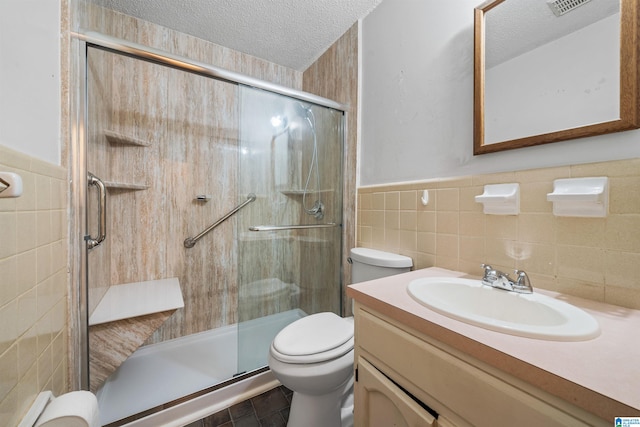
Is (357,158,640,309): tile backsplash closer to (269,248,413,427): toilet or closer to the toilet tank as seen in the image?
the toilet tank

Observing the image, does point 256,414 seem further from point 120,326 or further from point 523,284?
point 523,284

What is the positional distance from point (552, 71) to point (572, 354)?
866 mm

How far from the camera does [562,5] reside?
2.46ft

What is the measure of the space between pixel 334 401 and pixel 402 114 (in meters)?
1.47

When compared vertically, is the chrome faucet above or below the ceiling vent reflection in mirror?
below

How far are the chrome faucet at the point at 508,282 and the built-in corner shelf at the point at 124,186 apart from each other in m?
1.88

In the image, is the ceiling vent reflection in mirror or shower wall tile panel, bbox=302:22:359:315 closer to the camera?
the ceiling vent reflection in mirror

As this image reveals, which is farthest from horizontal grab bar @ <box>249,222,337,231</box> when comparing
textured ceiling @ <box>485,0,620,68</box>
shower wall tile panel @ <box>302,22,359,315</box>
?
textured ceiling @ <box>485,0,620,68</box>

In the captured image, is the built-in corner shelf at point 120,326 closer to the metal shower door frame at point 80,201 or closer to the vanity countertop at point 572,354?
the metal shower door frame at point 80,201

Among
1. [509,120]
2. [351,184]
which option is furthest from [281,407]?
[509,120]

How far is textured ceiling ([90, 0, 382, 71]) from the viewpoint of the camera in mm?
1429

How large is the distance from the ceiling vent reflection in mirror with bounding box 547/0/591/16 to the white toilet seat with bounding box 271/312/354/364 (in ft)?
4.64

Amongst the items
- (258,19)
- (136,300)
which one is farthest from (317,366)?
(258,19)

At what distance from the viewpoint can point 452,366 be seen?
1.67 ft
